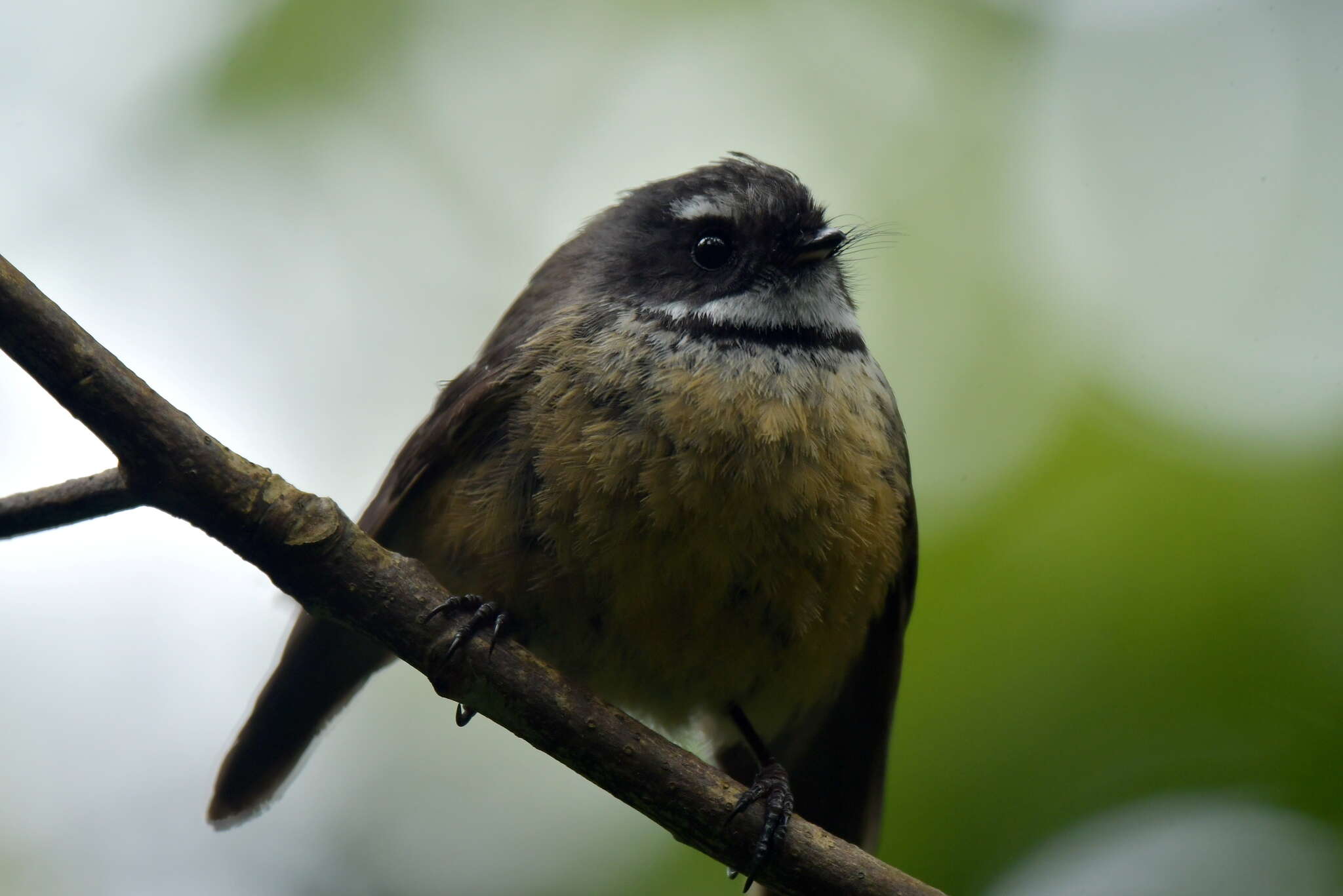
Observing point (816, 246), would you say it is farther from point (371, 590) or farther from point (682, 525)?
point (371, 590)

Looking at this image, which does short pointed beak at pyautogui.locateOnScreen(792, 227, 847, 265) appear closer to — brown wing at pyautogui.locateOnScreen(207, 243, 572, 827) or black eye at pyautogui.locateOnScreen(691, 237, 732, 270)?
black eye at pyautogui.locateOnScreen(691, 237, 732, 270)

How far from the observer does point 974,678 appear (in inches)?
175

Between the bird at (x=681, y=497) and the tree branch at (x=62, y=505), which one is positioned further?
the bird at (x=681, y=497)

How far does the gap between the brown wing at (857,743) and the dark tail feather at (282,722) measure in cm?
154

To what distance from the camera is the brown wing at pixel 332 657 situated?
3.96 m

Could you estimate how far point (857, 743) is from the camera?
458cm

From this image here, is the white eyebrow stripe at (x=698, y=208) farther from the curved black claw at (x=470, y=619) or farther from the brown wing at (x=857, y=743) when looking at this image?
the curved black claw at (x=470, y=619)

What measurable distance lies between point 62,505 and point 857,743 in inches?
115

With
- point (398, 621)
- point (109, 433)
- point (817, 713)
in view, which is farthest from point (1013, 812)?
point (109, 433)

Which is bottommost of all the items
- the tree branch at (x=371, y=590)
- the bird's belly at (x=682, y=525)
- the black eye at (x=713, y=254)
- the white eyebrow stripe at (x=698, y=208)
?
the tree branch at (x=371, y=590)

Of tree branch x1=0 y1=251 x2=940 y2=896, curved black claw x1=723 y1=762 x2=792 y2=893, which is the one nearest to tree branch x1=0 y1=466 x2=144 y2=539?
tree branch x1=0 y1=251 x2=940 y2=896

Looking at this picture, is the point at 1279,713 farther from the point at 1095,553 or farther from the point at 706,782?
the point at 706,782

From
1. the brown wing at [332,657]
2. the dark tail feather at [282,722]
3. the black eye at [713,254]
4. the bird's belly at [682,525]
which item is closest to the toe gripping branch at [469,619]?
the bird's belly at [682,525]

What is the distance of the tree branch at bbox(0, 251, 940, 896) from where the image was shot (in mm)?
2738
